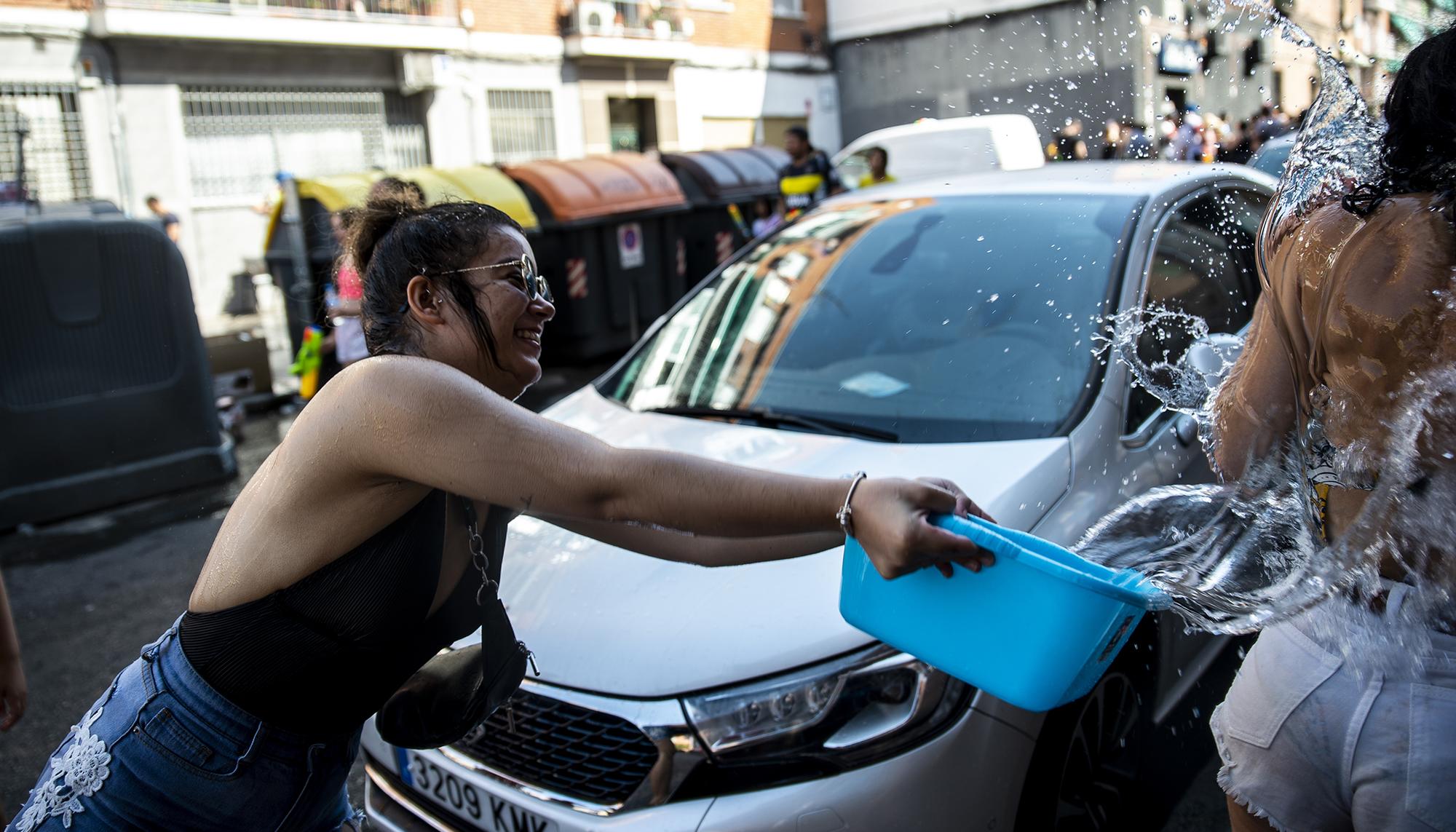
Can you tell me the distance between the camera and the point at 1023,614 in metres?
1.43

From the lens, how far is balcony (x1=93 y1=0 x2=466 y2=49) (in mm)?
16031

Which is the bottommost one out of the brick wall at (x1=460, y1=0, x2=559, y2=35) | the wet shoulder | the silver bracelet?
the silver bracelet

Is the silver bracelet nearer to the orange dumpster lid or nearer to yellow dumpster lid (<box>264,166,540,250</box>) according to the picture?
yellow dumpster lid (<box>264,166,540,250</box>)

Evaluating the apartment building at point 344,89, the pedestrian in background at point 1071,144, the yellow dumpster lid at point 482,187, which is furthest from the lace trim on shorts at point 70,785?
the apartment building at point 344,89

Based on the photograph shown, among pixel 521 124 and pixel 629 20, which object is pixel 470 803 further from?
pixel 629 20

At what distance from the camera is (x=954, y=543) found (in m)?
1.43

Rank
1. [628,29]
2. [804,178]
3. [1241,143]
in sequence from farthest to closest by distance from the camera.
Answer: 1. [628,29]
2. [804,178]
3. [1241,143]

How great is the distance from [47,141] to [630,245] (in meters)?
9.81

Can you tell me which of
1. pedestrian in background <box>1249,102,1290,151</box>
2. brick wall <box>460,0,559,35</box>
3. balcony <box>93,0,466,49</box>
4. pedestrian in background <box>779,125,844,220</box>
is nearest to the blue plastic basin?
pedestrian in background <box>1249,102,1290,151</box>

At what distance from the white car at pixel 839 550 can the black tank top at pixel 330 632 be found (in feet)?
2.22

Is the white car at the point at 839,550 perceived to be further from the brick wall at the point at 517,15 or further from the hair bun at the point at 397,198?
the brick wall at the point at 517,15

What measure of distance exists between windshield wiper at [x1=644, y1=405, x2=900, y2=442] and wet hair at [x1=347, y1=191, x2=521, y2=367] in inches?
55.7

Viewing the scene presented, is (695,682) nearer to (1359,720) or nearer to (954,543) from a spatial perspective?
(954,543)

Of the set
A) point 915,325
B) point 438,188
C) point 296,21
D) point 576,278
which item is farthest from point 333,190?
point 296,21
